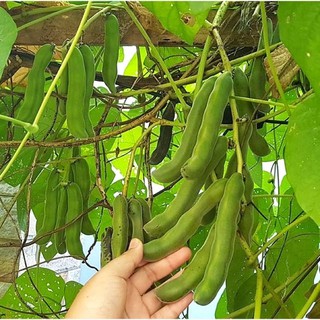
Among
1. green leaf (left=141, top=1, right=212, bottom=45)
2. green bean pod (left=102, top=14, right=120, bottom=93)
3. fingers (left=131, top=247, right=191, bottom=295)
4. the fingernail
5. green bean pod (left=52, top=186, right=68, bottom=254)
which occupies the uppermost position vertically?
green bean pod (left=102, top=14, right=120, bottom=93)

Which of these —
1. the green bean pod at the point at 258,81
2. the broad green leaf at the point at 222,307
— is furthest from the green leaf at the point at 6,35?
the broad green leaf at the point at 222,307

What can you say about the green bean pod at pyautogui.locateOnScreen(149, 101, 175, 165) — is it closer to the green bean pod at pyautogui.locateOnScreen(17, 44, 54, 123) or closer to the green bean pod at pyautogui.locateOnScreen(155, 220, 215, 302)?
the green bean pod at pyautogui.locateOnScreen(17, 44, 54, 123)

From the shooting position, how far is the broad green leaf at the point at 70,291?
1.39 meters

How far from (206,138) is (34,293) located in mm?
783

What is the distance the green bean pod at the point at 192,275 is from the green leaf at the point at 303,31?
22 cm

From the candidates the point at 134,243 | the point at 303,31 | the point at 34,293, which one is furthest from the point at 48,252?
the point at 303,31

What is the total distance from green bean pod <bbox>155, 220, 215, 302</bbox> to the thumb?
0.20ft

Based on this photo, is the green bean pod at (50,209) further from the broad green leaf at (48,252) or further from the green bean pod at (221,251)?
the green bean pod at (221,251)

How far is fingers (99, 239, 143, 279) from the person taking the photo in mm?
835

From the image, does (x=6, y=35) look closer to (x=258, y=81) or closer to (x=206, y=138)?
(x=206, y=138)

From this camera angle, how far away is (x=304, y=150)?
0.74m

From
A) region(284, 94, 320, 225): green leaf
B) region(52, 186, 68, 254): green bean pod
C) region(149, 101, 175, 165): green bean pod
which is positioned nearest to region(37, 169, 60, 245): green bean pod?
region(52, 186, 68, 254): green bean pod

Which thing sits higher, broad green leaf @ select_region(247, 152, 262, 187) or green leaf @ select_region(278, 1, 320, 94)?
broad green leaf @ select_region(247, 152, 262, 187)

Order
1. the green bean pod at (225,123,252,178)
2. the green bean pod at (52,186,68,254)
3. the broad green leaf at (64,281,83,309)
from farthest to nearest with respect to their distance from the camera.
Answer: the broad green leaf at (64,281,83,309)
the green bean pod at (52,186,68,254)
the green bean pod at (225,123,252,178)
